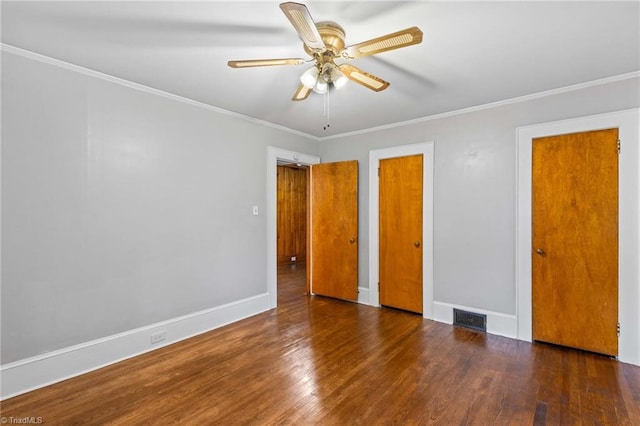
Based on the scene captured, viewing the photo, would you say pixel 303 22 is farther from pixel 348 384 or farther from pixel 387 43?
pixel 348 384

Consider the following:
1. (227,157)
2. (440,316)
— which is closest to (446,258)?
(440,316)

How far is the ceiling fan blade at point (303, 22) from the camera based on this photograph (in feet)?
4.45

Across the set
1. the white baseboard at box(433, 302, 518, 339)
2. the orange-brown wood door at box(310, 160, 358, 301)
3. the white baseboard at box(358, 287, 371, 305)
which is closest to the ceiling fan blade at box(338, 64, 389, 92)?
the orange-brown wood door at box(310, 160, 358, 301)

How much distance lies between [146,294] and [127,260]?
0.38m

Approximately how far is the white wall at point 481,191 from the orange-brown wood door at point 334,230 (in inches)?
43.6

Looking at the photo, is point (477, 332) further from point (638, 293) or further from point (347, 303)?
point (347, 303)

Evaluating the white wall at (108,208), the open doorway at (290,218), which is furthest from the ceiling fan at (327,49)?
the open doorway at (290,218)

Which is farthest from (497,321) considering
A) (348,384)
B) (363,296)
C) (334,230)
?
(334,230)

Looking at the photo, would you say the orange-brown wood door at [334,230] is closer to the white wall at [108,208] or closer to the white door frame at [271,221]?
the white door frame at [271,221]

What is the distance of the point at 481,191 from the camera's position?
340cm

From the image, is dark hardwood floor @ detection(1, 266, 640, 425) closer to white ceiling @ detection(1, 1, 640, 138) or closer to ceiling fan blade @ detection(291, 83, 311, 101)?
ceiling fan blade @ detection(291, 83, 311, 101)

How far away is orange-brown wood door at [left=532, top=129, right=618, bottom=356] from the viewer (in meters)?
2.72

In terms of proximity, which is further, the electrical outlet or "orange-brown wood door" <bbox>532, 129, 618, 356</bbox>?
the electrical outlet

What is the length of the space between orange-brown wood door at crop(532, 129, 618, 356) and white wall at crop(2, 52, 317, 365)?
3.22 metres
